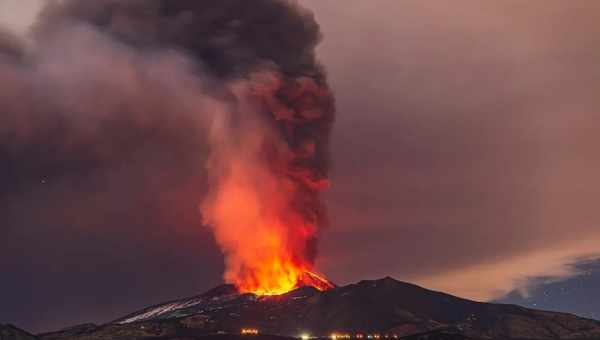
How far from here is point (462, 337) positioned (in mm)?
189500

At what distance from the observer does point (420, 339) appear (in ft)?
617

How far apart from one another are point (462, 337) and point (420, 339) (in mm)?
12956

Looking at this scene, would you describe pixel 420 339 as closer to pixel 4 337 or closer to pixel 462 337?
pixel 462 337

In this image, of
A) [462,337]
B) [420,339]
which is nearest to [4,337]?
[420,339]

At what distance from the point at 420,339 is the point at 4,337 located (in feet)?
425

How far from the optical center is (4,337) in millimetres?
198750

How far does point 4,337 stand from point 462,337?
142257mm
